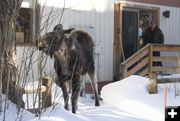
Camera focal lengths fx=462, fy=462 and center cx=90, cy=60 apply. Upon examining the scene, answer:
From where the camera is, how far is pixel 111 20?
577 inches

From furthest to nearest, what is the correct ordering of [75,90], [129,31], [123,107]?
[129,31] < [123,107] < [75,90]

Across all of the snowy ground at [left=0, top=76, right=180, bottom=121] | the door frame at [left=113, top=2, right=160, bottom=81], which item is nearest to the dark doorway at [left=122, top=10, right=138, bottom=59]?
the door frame at [left=113, top=2, right=160, bottom=81]

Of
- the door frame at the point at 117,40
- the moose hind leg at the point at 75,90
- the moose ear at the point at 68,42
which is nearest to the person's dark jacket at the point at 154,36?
the door frame at the point at 117,40

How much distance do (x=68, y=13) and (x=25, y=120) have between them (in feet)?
26.8

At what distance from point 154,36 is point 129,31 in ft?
3.27

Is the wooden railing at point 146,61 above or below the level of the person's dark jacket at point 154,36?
below

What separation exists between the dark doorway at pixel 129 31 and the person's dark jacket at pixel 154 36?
0.52m

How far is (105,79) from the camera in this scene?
47.8 feet

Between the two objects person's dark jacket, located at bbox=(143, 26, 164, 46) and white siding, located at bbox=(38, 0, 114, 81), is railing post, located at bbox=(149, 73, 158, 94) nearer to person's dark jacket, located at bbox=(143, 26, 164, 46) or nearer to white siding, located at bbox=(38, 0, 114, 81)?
white siding, located at bbox=(38, 0, 114, 81)

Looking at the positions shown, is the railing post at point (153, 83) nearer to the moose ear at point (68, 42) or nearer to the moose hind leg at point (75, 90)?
the moose hind leg at point (75, 90)

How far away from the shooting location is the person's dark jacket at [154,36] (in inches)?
604

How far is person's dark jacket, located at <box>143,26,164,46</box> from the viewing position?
15.3 meters

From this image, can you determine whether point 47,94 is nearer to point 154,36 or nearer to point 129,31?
point 154,36

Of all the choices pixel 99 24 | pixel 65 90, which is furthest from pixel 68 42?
pixel 99 24
